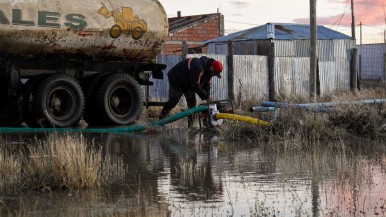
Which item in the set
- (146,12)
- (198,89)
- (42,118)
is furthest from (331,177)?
(146,12)

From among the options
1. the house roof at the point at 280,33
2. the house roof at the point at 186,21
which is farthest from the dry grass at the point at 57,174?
the house roof at the point at 186,21

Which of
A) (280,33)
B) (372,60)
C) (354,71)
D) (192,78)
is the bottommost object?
(192,78)

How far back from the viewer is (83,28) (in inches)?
629

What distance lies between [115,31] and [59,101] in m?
1.95

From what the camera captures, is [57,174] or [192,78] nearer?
[57,174]

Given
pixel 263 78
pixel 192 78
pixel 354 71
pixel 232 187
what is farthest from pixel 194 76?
pixel 354 71

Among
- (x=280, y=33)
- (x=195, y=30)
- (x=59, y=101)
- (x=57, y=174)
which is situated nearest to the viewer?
(x=57, y=174)

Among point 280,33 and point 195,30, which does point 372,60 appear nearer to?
point 195,30

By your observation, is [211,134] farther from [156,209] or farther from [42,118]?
[156,209]

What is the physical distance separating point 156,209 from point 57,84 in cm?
926

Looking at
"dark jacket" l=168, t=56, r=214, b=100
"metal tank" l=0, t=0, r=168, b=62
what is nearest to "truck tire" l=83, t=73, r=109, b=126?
"metal tank" l=0, t=0, r=168, b=62

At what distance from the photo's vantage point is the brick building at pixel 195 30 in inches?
1626

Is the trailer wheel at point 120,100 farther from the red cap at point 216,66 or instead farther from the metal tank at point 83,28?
the red cap at point 216,66

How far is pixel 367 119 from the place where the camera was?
1349cm
